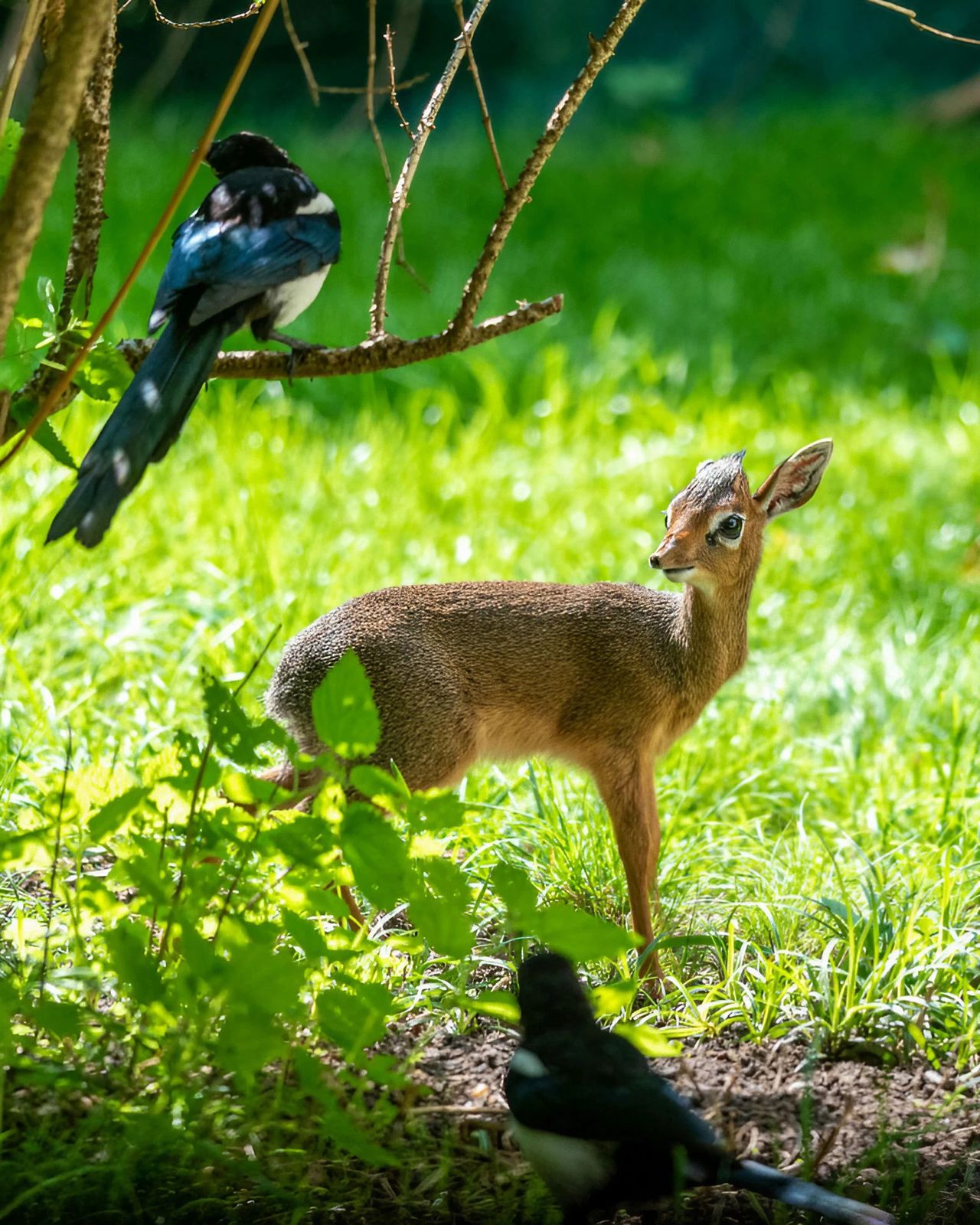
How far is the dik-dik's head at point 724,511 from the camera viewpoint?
2.82 meters

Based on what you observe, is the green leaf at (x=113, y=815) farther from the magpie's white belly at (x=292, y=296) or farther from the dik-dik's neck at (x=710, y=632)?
the dik-dik's neck at (x=710, y=632)

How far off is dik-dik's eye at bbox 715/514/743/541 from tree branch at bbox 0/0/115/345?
1.39m

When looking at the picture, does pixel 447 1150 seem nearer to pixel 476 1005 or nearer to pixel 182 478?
pixel 476 1005

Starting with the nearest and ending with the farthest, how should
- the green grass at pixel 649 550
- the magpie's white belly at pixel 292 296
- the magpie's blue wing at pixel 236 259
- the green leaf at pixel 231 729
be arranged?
1. the green leaf at pixel 231 729
2. the magpie's blue wing at pixel 236 259
3. the magpie's white belly at pixel 292 296
4. the green grass at pixel 649 550

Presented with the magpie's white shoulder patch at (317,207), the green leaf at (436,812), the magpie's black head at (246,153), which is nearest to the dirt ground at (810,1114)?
the green leaf at (436,812)

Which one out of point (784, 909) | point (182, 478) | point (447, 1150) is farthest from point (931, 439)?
point (447, 1150)

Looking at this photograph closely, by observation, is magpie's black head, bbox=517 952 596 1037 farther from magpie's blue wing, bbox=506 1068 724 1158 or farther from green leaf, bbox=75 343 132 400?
green leaf, bbox=75 343 132 400

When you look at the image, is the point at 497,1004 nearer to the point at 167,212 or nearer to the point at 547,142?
the point at 167,212

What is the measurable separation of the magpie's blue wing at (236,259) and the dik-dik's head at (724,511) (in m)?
0.84

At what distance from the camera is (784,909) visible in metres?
3.07

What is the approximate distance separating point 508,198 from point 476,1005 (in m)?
1.36

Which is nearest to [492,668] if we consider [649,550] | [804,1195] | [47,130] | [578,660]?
[578,660]

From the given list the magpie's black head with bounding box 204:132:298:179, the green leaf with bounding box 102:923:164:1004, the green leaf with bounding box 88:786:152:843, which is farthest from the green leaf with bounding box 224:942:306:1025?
the magpie's black head with bounding box 204:132:298:179

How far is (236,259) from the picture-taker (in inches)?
104
